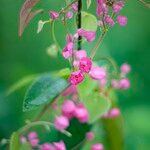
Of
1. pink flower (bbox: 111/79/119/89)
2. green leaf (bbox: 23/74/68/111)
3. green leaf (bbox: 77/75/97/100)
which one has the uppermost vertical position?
green leaf (bbox: 23/74/68/111)

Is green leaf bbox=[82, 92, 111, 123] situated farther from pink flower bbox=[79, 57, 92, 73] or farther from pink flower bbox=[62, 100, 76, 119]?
pink flower bbox=[79, 57, 92, 73]

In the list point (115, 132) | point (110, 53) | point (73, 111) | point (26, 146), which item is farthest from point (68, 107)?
point (110, 53)

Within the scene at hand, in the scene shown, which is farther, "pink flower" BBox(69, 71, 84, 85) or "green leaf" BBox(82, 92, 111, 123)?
"green leaf" BBox(82, 92, 111, 123)

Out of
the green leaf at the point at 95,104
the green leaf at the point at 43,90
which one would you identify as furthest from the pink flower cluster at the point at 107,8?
the green leaf at the point at 95,104

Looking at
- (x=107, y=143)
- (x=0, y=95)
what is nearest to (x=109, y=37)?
(x=0, y=95)

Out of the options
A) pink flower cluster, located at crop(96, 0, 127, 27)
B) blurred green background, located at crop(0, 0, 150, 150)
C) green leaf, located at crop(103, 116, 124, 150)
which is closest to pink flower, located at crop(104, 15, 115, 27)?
pink flower cluster, located at crop(96, 0, 127, 27)

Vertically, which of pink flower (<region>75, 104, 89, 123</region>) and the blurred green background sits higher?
pink flower (<region>75, 104, 89, 123</region>)

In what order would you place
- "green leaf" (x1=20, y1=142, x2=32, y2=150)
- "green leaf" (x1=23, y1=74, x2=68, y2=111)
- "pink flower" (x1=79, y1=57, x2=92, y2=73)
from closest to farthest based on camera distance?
"pink flower" (x1=79, y1=57, x2=92, y2=73)
"green leaf" (x1=23, y1=74, x2=68, y2=111)
"green leaf" (x1=20, y1=142, x2=32, y2=150)
